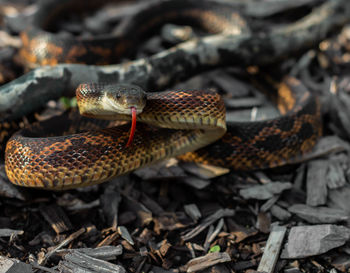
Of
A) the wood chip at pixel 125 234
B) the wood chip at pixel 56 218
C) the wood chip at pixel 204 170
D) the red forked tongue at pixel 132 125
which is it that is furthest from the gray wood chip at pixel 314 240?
the wood chip at pixel 56 218

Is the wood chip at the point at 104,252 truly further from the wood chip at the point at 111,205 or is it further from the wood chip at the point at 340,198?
the wood chip at the point at 340,198

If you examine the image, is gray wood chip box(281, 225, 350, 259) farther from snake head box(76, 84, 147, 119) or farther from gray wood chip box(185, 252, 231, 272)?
snake head box(76, 84, 147, 119)

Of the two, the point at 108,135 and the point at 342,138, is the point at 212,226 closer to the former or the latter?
the point at 108,135

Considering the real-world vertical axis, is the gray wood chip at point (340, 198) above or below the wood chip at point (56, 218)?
below

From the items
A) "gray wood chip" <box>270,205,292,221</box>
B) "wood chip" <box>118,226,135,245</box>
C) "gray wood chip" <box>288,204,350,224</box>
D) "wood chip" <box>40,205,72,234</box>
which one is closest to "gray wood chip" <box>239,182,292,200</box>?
"gray wood chip" <box>270,205,292,221</box>

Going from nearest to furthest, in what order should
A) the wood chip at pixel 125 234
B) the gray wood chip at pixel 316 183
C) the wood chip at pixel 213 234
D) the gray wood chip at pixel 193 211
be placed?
the wood chip at pixel 125 234, the wood chip at pixel 213 234, the gray wood chip at pixel 193 211, the gray wood chip at pixel 316 183

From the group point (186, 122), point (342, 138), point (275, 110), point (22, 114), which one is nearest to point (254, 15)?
point (275, 110)

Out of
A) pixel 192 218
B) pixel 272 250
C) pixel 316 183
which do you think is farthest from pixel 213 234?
pixel 316 183
